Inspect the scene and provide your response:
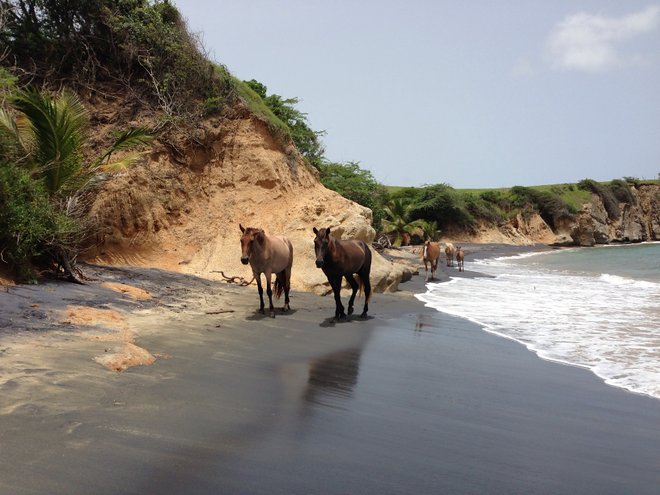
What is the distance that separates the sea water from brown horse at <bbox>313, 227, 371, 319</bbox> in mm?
2512

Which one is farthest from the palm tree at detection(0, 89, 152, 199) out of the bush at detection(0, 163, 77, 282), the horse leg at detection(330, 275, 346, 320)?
the horse leg at detection(330, 275, 346, 320)

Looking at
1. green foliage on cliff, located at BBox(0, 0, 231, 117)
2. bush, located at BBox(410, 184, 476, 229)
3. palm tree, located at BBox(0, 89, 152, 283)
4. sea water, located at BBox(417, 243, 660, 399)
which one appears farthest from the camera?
bush, located at BBox(410, 184, 476, 229)

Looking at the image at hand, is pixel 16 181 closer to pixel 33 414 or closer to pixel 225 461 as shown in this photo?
pixel 33 414

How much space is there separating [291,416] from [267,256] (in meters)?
6.04

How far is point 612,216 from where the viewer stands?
74.9 meters

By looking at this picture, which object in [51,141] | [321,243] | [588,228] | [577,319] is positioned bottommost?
[577,319]

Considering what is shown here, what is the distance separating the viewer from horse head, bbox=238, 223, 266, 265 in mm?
9455

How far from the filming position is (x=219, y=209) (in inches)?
634

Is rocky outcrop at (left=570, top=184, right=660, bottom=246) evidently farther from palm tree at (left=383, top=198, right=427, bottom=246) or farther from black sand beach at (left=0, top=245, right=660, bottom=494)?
black sand beach at (left=0, top=245, right=660, bottom=494)

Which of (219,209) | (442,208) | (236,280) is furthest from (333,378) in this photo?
(442,208)

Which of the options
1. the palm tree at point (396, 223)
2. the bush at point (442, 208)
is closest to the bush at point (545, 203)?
the bush at point (442, 208)

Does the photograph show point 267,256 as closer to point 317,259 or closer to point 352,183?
point 317,259

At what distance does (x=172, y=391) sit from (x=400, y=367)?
3003mm

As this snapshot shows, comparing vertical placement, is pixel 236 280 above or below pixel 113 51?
below
